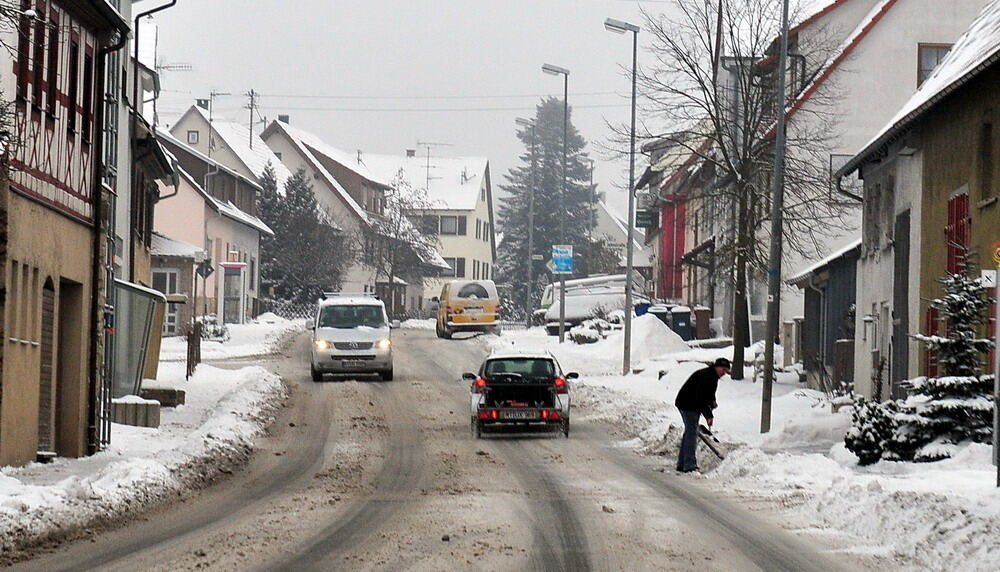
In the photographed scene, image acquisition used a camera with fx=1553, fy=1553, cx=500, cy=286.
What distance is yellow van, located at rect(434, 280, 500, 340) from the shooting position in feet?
196

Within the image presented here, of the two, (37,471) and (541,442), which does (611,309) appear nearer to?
(541,442)

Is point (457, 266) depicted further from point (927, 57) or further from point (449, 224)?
point (927, 57)

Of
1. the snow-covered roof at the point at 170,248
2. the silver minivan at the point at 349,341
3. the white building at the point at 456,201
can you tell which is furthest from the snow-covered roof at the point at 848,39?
the white building at the point at 456,201

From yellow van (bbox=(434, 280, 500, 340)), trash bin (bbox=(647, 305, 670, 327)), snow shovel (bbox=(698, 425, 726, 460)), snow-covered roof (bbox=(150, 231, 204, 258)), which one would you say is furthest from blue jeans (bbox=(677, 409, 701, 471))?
yellow van (bbox=(434, 280, 500, 340))

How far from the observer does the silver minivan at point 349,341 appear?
3791cm

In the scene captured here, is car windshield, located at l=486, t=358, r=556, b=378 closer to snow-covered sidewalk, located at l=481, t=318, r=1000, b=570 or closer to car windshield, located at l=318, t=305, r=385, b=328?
snow-covered sidewalk, located at l=481, t=318, r=1000, b=570

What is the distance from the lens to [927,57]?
44312 millimetres

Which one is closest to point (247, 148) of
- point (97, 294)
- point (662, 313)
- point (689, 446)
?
point (662, 313)

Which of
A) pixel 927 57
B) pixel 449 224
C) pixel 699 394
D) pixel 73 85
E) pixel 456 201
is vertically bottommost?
pixel 699 394

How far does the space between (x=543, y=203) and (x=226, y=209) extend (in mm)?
46874

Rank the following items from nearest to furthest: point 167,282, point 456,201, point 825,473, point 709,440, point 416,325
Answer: point 825,473 → point 709,440 → point 167,282 → point 416,325 → point 456,201

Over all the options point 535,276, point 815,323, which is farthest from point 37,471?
point 535,276

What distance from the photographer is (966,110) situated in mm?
Result: 22953

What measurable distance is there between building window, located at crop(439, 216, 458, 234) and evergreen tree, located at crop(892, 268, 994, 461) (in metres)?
99.8
